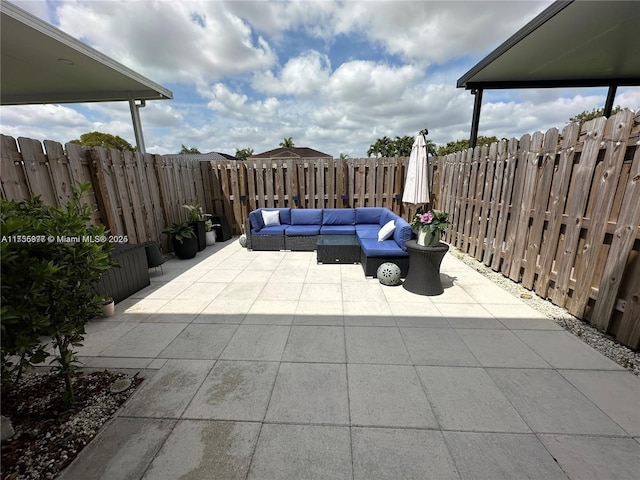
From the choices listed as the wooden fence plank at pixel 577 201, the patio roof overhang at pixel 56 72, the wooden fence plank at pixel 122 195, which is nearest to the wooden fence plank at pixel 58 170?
the wooden fence plank at pixel 122 195

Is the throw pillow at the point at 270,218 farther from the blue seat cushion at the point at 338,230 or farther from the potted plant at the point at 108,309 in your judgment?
the potted plant at the point at 108,309

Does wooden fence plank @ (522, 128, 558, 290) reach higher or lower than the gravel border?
higher

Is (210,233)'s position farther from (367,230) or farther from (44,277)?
(44,277)

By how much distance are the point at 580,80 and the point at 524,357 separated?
691 cm

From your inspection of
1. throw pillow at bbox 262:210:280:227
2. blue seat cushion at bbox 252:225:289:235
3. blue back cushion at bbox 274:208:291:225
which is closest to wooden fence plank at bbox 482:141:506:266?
blue seat cushion at bbox 252:225:289:235

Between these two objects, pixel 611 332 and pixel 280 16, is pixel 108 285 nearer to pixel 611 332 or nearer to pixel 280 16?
pixel 280 16

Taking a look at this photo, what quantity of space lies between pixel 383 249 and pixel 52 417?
12.7ft

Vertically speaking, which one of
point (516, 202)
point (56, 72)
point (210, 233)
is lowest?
point (210, 233)

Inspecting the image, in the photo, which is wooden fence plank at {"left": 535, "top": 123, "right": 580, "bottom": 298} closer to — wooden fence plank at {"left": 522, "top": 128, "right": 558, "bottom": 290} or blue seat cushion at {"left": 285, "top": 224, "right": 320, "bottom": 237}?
wooden fence plank at {"left": 522, "top": 128, "right": 558, "bottom": 290}

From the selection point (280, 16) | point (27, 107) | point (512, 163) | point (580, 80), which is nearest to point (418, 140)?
point (512, 163)

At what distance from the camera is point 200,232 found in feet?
19.8

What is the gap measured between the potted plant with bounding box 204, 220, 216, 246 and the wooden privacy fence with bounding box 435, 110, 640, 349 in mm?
6243

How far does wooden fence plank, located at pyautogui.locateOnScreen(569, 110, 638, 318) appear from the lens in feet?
7.67

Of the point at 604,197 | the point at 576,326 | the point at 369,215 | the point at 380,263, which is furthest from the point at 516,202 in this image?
the point at 369,215
